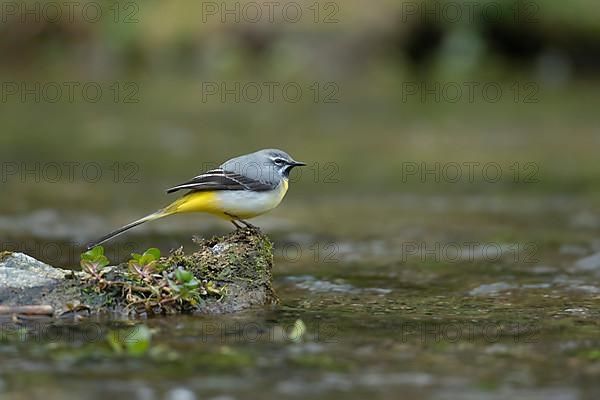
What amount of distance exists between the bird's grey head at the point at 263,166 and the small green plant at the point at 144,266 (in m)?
1.36

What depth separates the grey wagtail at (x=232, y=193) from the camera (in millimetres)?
8234

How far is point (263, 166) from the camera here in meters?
8.60

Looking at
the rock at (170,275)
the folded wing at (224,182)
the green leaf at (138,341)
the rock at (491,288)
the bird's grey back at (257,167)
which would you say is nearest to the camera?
the green leaf at (138,341)

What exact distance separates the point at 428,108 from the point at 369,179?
7.09 metres

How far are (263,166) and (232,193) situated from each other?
48 centimetres

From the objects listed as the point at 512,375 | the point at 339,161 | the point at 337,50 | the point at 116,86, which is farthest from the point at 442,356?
the point at 337,50

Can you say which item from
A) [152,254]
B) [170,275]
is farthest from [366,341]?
[152,254]

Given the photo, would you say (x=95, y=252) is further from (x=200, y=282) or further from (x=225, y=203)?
(x=225, y=203)

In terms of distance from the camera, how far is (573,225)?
12094 mm

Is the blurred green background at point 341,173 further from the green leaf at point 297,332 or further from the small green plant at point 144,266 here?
the small green plant at point 144,266

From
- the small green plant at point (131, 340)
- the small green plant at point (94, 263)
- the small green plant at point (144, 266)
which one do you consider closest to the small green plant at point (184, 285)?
the small green plant at point (144, 266)

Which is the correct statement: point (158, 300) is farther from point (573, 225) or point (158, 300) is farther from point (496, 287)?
point (573, 225)

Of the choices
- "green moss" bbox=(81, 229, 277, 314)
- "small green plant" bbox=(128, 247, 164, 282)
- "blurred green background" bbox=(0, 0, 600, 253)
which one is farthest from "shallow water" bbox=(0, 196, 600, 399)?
"blurred green background" bbox=(0, 0, 600, 253)

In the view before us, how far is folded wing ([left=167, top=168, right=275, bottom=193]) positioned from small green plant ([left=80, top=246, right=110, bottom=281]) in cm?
114
